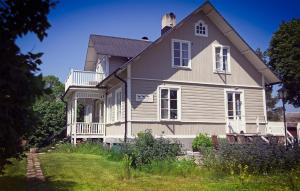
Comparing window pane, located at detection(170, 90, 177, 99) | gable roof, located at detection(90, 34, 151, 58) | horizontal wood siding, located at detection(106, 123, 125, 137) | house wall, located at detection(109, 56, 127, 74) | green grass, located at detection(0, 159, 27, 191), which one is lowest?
green grass, located at detection(0, 159, 27, 191)

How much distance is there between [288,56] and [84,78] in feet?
71.3

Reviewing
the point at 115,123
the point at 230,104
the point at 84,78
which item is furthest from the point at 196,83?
the point at 84,78

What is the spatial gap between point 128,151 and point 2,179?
4.98m

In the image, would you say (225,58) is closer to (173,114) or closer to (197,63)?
(197,63)

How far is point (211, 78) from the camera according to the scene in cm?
2019

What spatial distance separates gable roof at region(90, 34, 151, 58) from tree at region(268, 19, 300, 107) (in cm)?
1587

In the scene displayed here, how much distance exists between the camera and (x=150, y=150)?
13000mm

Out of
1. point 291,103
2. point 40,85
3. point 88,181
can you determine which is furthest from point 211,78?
point 291,103

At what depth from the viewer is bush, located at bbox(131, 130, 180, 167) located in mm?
12867

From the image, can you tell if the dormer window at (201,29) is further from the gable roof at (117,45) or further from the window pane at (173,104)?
the gable roof at (117,45)

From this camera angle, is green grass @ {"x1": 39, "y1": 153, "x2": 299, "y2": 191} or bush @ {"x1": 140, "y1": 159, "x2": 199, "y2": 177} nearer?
green grass @ {"x1": 39, "y1": 153, "x2": 299, "y2": 191}

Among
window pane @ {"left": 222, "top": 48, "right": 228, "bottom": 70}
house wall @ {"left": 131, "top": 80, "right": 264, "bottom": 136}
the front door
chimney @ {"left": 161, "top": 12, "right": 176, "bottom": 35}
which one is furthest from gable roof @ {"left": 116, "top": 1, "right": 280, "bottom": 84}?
chimney @ {"left": 161, "top": 12, "right": 176, "bottom": 35}

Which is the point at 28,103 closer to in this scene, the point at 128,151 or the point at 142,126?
the point at 128,151

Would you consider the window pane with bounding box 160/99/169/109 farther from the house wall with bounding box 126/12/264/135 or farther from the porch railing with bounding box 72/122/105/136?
the porch railing with bounding box 72/122/105/136
